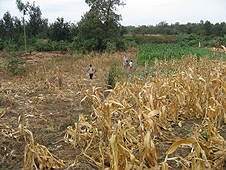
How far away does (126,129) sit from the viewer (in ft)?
9.10

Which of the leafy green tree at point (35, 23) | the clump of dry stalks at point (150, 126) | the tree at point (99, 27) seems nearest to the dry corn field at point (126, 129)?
the clump of dry stalks at point (150, 126)

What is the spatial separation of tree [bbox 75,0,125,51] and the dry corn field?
628 inches

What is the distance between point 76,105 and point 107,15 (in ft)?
58.8

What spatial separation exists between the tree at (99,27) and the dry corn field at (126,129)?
628 inches

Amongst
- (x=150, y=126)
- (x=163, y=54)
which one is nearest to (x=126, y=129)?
(x=150, y=126)

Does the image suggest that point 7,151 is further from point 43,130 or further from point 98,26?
point 98,26

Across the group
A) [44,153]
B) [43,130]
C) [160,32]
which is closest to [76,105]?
[43,130]

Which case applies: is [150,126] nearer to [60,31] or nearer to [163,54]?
[163,54]

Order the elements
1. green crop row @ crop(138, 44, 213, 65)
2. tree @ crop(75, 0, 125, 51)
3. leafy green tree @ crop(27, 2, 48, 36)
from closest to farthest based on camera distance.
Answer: green crop row @ crop(138, 44, 213, 65) < tree @ crop(75, 0, 125, 51) < leafy green tree @ crop(27, 2, 48, 36)

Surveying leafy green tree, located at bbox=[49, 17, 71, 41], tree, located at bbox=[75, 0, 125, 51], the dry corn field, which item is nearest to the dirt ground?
the dry corn field

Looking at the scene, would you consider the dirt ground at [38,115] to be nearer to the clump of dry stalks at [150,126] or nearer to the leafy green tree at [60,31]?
the clump of dry stalks at [150,126]

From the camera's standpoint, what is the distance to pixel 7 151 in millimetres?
3439

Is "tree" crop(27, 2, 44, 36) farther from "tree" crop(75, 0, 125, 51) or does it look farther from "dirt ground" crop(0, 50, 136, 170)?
"dirt ground" crop(0, 50, 136, 170)

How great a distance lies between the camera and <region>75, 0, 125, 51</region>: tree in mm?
22031
